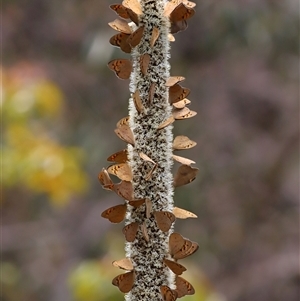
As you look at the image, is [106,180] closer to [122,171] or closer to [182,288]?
[122,171]

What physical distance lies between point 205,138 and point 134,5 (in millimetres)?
4453

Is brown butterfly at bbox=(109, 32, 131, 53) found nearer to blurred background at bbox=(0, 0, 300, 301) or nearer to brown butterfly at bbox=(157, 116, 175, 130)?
brown butterfly at bbox=(157, 116, 175, 130)

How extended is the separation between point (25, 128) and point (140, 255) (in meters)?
2.60

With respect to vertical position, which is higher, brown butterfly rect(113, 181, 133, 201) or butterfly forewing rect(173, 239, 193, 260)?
brown butterfly rect(113, 181, 133, 201)

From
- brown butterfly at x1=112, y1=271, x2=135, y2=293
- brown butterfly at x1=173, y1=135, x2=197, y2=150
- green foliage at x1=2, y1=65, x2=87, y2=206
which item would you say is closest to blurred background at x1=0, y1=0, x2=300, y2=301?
green foliage at x1=2, y1=65, x2=87, y2=206

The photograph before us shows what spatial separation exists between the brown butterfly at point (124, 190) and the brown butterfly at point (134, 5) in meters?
0.20

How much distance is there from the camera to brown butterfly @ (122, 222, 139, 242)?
30.4 inches

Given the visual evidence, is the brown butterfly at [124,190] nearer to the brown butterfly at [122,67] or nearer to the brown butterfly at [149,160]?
the brown butterfly at [149,160]

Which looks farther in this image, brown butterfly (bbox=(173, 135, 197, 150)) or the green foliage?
the green foliage

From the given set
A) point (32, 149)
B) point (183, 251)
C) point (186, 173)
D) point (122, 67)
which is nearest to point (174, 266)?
point (183, 251)

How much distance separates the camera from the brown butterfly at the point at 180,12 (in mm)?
795

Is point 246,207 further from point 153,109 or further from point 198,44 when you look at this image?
point 153,109

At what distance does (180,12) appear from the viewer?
2.62 feet

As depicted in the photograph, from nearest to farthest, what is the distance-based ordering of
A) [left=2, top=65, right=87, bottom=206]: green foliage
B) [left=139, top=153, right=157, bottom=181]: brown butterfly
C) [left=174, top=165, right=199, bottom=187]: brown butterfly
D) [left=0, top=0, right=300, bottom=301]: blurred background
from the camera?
[left=139, top=153, right=157, bottom=181]: brown butterfly, [left=174, top=165, right=199, bottom=187]: brown butterfly, [left=2, top=65, right=87, bottom=206]: green foliage, [left=0, top=0, right=300, bottom=301]: blurred background
